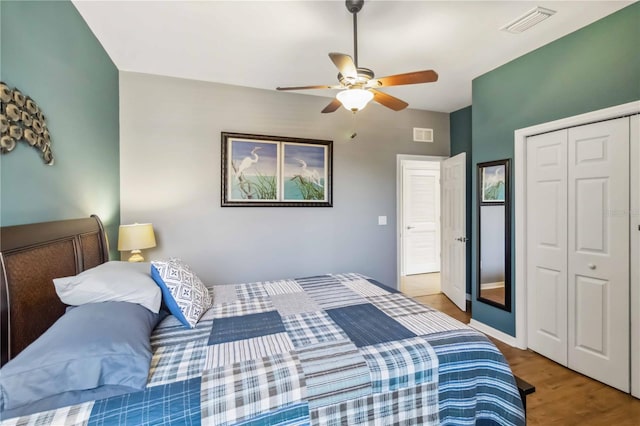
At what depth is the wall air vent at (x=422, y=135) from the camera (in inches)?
159

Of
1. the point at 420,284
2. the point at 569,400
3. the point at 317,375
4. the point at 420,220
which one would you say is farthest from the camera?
the point at 420,220

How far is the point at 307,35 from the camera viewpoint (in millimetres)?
2299

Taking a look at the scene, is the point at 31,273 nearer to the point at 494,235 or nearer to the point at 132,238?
the point at 132,238

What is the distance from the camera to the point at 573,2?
6.39 ft

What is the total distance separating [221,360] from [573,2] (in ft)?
10.1

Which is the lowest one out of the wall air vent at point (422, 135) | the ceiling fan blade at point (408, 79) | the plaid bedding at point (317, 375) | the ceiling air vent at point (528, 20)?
the plaid bedding at point (317, 375)

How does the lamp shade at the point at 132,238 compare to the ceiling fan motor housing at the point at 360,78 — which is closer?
the ceiling fan motor housing at the point at 360,78

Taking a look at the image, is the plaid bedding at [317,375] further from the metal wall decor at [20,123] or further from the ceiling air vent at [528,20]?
the ceiling air vent at [528,20]

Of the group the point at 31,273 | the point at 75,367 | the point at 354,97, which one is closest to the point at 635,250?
the point at 354,97

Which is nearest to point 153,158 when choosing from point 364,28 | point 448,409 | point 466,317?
point 364,28

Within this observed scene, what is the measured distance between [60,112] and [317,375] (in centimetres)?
211

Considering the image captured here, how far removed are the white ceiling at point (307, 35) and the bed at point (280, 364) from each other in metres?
1.62

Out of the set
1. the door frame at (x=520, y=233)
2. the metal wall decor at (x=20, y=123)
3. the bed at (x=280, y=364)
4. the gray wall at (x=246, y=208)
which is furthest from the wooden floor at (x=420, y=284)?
the metal wall decor at (x=20, y=123)

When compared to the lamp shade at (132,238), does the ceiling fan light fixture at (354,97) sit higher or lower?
higher
